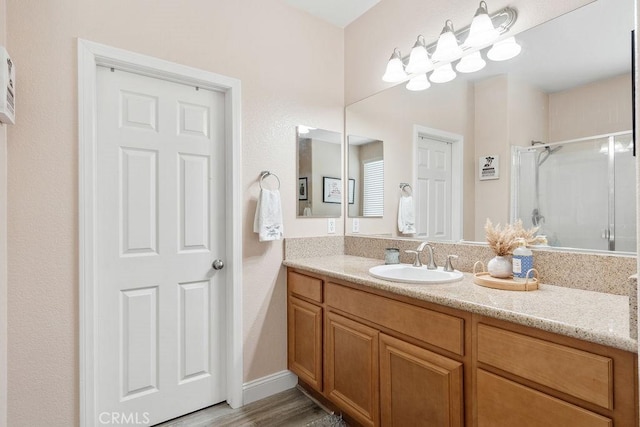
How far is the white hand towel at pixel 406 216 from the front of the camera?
2.14 meters

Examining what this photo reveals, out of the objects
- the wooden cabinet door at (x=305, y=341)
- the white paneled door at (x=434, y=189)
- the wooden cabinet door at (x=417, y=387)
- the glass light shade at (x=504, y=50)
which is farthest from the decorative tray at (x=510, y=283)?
the glass light shade at (x=504, y=50)

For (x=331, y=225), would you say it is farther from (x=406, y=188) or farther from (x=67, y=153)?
(x=67, y=153)

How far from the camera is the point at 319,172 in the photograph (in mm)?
2406

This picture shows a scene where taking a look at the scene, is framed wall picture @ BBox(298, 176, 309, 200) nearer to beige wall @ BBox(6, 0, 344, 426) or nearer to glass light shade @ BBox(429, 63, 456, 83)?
beige wall @ BBox(6, 0, 344, 426)

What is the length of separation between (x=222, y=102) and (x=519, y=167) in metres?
1.72

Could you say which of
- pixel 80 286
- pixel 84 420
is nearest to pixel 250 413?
pixel 84 420

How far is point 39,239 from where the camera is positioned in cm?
150

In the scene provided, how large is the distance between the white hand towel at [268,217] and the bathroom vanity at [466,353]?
1.01 feet

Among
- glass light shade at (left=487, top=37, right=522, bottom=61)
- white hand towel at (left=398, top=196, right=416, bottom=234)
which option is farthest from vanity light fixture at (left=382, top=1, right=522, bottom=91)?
white hand towel at (left=398, top=196, right=416, bottom=234)

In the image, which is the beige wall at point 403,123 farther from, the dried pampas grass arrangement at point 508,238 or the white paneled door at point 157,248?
the white paneled door at point 157,248

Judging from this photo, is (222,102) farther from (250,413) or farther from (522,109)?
(250,413)

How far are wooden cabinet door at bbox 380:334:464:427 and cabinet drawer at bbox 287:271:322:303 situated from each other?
521 mm

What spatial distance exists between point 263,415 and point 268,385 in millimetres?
218

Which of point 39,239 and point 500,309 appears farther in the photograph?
point 39,239
